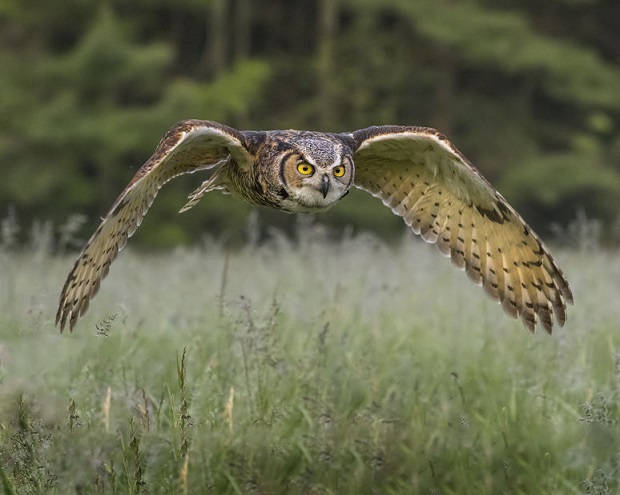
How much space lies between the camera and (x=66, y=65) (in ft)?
49.0

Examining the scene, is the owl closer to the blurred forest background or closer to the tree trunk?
the blurred forest background

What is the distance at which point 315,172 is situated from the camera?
436 centimetres

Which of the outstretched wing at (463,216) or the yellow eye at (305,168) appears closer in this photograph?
the yellow eye at (305,168)

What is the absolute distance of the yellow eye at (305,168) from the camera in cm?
439

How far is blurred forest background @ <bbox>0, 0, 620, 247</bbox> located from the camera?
601 inches

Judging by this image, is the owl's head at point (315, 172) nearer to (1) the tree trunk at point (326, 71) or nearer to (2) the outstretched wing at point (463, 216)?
(2) the outstretched wing at point (463, 216)

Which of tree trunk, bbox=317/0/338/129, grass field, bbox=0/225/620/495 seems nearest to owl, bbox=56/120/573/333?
grass field, bbox=0/225/620/495

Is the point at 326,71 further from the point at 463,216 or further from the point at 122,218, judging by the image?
the point at 122,218

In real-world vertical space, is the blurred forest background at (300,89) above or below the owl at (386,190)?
above

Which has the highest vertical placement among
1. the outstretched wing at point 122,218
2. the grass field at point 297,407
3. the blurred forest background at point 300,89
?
the blurred forest background at point 300,89

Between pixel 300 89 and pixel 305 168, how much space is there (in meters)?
16.1

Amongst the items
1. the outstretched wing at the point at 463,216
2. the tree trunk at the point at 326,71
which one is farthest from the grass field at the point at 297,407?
the tree trunk at the point at 326,71

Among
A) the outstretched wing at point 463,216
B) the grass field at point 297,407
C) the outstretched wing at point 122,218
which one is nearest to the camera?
the outstretched wing at point 122,218

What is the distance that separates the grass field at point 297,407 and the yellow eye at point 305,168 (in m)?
0.48
